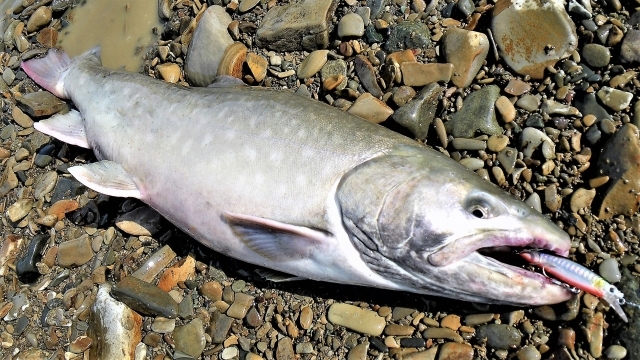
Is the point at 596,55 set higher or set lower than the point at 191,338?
higher

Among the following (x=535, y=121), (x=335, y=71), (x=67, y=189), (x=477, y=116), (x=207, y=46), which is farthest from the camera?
(x=67, y=189)

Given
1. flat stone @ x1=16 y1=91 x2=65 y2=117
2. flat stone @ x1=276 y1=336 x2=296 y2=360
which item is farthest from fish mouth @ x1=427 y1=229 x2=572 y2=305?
flat stone @ x1=16 y1=91 x2=65 y2=117

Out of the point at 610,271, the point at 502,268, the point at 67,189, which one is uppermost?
the point at 502,268

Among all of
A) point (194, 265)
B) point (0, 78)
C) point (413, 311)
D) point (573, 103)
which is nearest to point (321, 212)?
point (413, 311)

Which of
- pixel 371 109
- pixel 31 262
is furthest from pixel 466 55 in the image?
pixel 31 262

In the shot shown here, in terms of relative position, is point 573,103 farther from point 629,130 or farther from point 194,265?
point 194,265

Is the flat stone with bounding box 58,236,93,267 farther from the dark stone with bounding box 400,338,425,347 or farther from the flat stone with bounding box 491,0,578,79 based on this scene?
the flat stone with bounding box 491,0,578,79

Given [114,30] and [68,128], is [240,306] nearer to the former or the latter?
[68,128]
